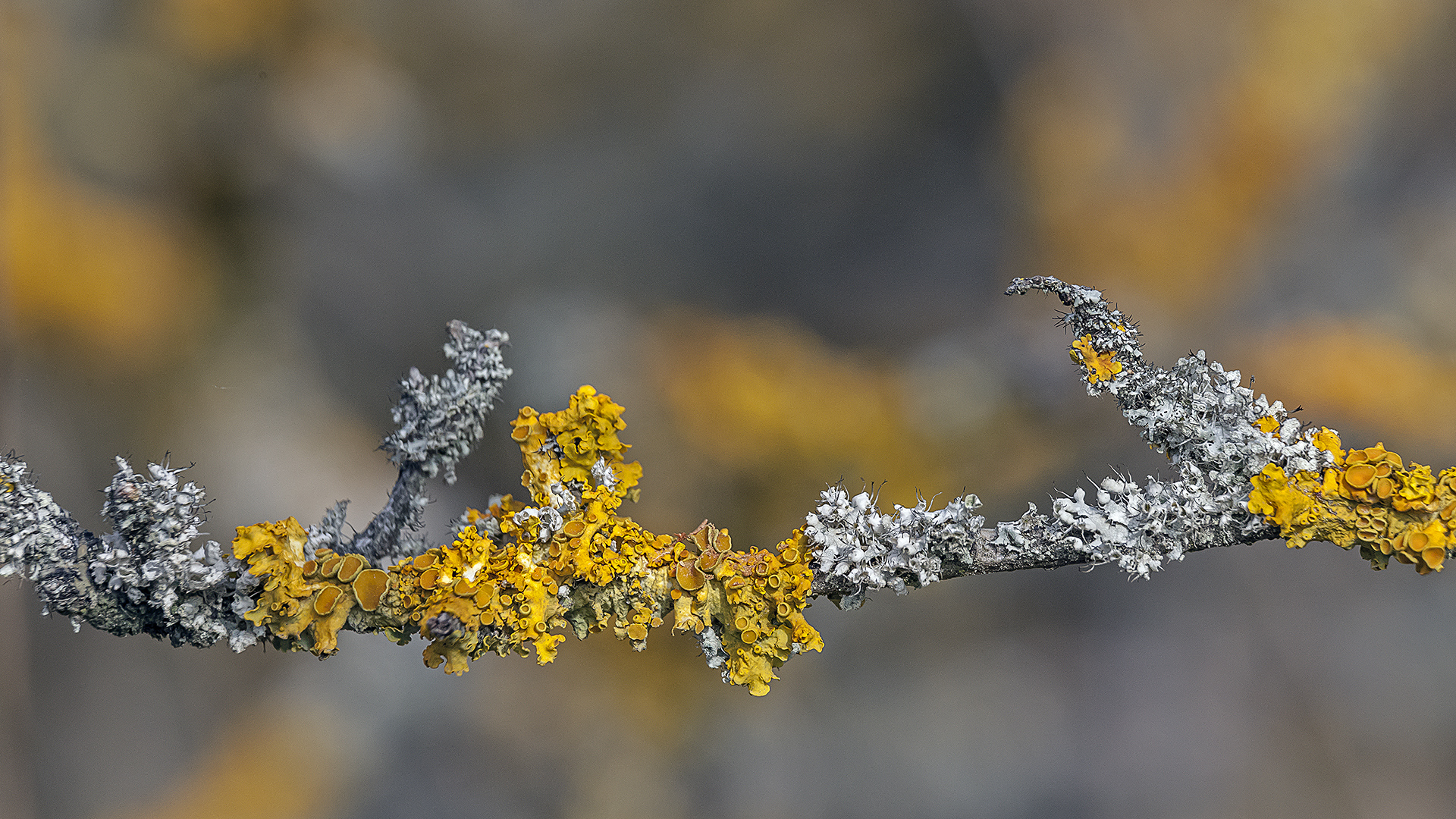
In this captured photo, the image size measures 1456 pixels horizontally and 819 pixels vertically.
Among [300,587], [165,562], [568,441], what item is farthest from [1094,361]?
[165,562]

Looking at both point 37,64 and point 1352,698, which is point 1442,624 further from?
point 37,64

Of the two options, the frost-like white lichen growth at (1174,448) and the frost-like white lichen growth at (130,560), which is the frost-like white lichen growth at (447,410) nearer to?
the frost-like white lichen growth at (130,560)

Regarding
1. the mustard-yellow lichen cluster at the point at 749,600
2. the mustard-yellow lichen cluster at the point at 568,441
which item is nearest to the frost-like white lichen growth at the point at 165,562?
the mustard-yellow lichen cluster at the point at 568,441

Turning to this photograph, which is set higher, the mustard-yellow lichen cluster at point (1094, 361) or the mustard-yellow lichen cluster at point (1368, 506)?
the mustard-yellow lichen cluster at point (1094, 361)

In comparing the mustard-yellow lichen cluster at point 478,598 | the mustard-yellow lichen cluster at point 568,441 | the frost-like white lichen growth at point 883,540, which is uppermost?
the mustard-yellow lichen cluster at point 568,441

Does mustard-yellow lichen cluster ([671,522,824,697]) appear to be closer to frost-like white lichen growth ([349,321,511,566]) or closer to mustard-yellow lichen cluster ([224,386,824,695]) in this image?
mustard-yellow lichen cluster ([224,386,824,695])

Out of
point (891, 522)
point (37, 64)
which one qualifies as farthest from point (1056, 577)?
point (37, 64)

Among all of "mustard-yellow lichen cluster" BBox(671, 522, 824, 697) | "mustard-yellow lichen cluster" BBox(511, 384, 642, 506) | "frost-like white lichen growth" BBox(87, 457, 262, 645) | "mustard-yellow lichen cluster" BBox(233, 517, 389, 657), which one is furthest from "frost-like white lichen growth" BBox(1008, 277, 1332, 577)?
"frost-like white lichen growth" BBox(87, 457, 262, 645)
